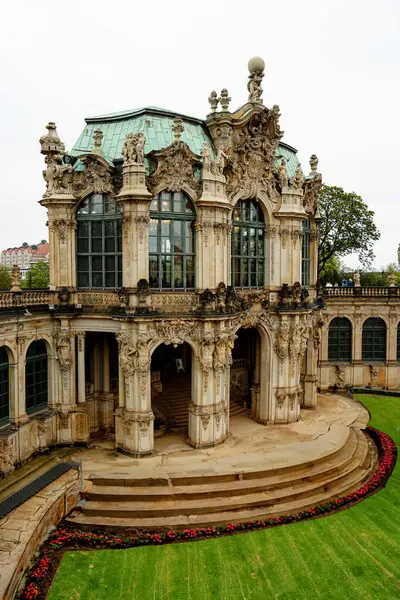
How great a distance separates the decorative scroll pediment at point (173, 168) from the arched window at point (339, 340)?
69.9 ft

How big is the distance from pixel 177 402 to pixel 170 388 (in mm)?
1856

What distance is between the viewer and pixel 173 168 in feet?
77.6

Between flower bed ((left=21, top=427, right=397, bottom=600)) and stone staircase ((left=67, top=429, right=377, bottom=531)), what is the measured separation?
483mm

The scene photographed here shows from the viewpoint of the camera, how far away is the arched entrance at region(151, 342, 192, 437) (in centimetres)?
2844

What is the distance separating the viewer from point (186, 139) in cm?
2586

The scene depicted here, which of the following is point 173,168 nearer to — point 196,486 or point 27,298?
point 27,298

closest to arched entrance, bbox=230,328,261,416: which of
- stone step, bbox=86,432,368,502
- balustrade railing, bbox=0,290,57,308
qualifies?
stone step, bbox=86,432,368,502

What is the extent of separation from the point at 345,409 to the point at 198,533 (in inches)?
737

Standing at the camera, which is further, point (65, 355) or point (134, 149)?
point (65, 355)

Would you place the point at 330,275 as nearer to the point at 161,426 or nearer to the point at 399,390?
the point at 399,390

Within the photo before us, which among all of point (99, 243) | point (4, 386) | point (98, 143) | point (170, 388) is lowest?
point (170, 388)

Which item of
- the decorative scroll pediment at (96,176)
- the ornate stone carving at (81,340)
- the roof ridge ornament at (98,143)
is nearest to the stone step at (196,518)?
the ornate stone carving at (81,340)

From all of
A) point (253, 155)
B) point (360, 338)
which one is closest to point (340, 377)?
point (360, 338)

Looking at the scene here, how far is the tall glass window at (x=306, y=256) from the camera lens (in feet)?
106
